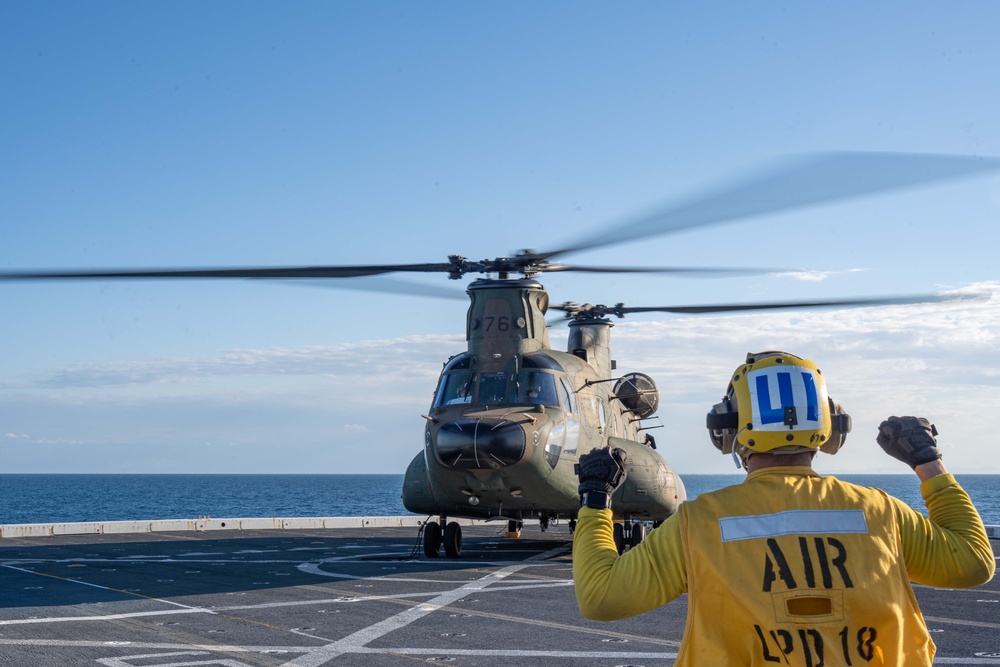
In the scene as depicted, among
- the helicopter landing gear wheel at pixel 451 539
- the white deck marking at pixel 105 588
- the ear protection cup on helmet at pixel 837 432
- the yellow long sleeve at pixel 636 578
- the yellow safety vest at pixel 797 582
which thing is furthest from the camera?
the helicopter landing gear wheel at pixel 451 539

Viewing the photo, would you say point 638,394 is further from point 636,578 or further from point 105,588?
point 636,578

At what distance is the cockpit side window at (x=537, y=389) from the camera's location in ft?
58.3

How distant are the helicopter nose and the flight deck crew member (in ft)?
42.2

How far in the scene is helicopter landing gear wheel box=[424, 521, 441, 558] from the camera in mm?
19594

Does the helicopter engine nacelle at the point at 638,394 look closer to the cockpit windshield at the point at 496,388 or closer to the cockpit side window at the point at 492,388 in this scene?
the cockpit windshield at the point at 496,388

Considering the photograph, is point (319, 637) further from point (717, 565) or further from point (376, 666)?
point (717, 565)

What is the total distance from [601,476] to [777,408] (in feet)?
2.18

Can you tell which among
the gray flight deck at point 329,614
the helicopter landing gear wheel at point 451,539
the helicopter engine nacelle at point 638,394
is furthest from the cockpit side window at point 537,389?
the helicopter engine nacelle at point 638,394

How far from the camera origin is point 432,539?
64.4ft

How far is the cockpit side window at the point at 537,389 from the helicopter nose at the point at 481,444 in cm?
129

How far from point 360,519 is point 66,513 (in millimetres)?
64742

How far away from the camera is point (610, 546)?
333 cm

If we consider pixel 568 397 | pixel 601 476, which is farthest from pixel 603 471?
pixel 568 397

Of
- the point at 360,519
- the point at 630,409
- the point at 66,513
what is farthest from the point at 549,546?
the point at 66,513
